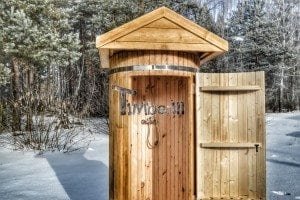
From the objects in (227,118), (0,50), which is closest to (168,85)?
(227,118)

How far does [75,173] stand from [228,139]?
4834 millimetres

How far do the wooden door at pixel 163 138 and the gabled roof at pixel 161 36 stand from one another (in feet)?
3.51

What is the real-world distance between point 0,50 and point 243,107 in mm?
12389

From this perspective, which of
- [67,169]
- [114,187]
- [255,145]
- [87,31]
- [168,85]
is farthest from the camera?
[87,31]

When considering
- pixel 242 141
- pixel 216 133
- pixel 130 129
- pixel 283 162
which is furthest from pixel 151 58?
pixel 283 162

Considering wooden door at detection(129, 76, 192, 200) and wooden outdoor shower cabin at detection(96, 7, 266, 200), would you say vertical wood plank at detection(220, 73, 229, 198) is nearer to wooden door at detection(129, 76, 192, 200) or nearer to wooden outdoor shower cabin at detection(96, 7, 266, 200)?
wooden outdoor shower cabin at detection(96, 7, 266, 200)

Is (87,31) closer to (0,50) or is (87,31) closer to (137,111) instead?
(0,50)

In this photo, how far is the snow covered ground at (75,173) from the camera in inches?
265

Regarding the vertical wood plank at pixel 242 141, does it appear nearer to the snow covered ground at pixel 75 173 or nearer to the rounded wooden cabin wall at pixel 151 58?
the rounded wooden cabin wall at pixel 151 58

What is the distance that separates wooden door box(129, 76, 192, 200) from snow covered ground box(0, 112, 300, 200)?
107 centimetres

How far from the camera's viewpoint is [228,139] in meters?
4.73

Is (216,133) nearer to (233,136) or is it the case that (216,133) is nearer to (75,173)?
(233,136)

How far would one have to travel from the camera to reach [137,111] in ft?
16.6

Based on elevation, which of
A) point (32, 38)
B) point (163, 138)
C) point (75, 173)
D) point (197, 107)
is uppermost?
point (32, 38)
